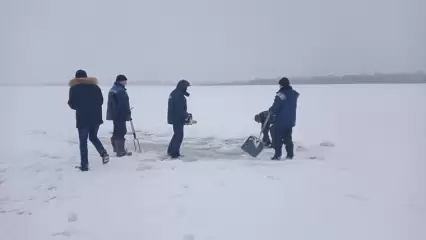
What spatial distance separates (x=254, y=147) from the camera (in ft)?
29.0

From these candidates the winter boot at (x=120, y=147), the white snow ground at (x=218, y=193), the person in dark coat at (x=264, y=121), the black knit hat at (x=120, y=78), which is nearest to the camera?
the white snow ground at (x=218, y=193)

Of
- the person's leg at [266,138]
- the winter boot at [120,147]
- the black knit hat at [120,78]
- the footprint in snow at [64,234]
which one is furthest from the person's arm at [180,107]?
the footprint in snow at [64,234]

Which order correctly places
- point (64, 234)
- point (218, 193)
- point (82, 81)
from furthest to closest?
point (82, 81) < point (218, 193) < point (64, 234)

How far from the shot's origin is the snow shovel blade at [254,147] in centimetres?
878

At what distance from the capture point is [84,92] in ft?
23.4

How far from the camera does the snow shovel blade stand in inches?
346

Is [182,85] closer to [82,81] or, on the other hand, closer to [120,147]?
[120,147]

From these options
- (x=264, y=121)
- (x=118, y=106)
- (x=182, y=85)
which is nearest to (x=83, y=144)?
(x=118, y=106)

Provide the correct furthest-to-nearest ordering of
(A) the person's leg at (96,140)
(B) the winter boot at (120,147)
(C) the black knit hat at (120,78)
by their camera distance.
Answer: (B) the winter boot at (120,147) → (C) the black knit hat at (120,78) → (A) the person's leg at (96,140)

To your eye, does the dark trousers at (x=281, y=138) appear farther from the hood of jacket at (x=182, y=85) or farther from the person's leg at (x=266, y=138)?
the hood of jacket at (x=182, y=85)

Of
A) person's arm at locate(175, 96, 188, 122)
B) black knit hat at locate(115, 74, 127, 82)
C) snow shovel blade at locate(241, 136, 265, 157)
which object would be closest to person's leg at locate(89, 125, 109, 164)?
black knit hat at locate(115, 74, 127, 82)

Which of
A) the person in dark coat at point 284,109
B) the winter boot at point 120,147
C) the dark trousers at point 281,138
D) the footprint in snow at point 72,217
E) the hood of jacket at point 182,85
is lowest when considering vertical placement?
the footprint in snow at point 72,217

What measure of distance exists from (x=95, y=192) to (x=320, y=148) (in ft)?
20.2

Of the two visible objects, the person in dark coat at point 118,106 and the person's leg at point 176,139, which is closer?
the person in dark coat at point 118,106
